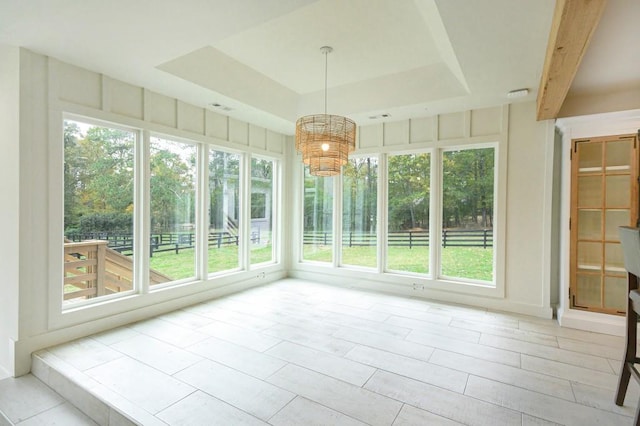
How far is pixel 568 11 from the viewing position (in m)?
1.87

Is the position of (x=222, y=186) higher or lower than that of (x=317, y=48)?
lower

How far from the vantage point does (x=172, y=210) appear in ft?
14.3

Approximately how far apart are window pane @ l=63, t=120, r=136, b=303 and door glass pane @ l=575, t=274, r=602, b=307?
18.0 feet

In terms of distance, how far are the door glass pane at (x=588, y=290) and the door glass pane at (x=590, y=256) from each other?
115 millimetres

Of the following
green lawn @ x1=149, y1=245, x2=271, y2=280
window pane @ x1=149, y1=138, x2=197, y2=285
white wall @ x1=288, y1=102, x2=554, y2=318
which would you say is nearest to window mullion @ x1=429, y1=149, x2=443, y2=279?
white wall @ x1=288, y1=102, x2=554, y2=318

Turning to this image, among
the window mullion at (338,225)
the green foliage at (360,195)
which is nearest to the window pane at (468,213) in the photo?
Answer: the green foliage at (360,195)

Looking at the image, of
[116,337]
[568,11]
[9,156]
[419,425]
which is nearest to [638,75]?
[568,11]

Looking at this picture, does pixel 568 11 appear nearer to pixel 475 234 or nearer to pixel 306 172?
pixel 475 234

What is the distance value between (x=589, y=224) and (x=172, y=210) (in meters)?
5.36

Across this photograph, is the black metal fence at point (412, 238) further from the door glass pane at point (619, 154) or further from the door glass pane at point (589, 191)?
the door glass pane at point (619, 154)

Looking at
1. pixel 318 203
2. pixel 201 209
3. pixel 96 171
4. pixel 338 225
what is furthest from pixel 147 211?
pixel 338 225

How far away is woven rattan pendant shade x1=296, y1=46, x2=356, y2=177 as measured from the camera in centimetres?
339

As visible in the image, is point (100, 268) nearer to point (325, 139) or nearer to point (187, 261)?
point (187, 261)

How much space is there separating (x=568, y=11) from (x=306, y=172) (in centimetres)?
471
